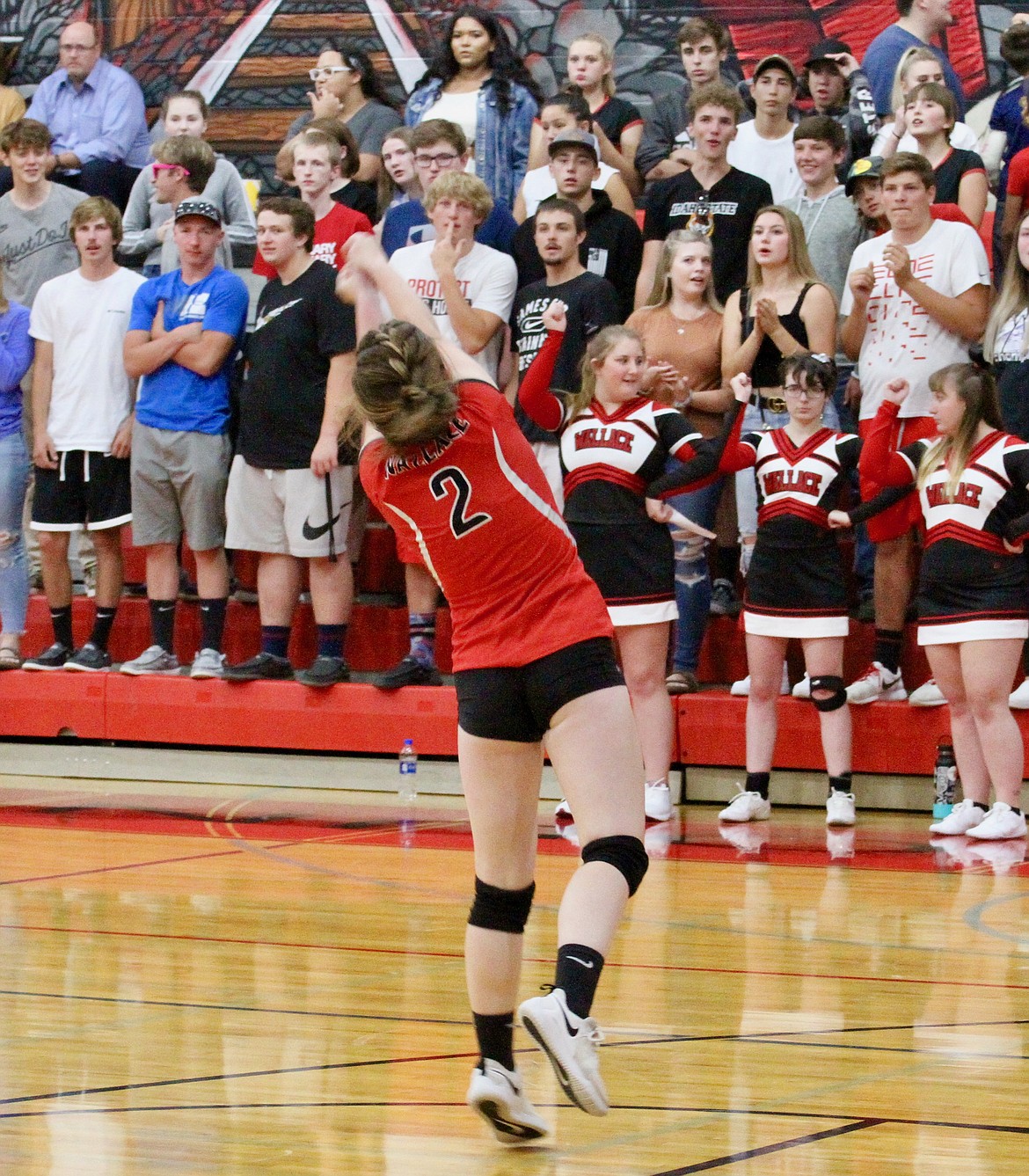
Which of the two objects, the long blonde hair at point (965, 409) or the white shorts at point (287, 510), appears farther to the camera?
the white shorts at point (287, 510)

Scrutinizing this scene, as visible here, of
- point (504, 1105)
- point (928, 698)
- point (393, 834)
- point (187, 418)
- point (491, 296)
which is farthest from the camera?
point (187, 418)

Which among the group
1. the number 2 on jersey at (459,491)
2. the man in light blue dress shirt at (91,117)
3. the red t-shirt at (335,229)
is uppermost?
the number 2 on jersey at (459,491)

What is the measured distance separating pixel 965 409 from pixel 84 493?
4.50 m

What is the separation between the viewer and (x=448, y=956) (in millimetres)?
5109

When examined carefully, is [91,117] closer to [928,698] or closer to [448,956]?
[928,698]

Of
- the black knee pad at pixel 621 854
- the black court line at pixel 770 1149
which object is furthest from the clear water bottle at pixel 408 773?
the black court line at pixel 770 1149

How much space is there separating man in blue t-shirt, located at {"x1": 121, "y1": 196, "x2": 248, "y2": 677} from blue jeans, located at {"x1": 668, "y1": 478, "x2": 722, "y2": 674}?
2.32 metres

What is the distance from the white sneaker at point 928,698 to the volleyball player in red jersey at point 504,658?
452 cm

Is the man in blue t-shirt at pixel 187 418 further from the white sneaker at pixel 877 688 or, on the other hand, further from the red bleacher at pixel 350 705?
the white sneaker at pixel 877 688

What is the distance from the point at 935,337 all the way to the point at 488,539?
4954 mm

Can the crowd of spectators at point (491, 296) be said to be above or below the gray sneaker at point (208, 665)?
above

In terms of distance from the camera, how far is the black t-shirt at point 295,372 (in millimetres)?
8453


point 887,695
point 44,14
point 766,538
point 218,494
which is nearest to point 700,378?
point 766,538

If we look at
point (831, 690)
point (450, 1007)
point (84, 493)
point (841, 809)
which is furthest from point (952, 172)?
point (450, 1007)
